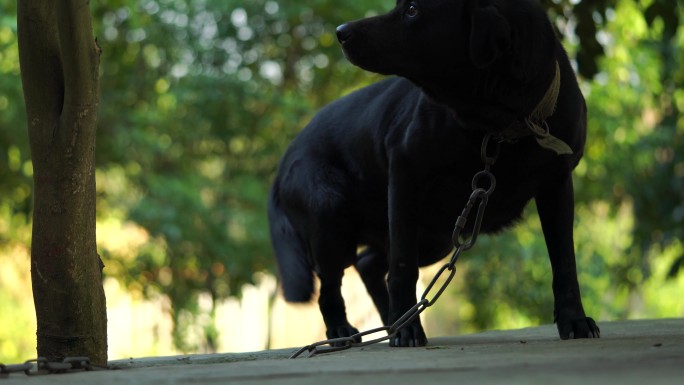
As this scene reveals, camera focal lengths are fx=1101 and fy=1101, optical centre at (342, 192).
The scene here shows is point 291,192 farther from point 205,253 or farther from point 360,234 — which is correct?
point 205,253

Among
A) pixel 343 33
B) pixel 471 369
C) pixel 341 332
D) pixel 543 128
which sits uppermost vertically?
pixel 343 33

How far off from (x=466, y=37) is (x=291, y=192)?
1.23m

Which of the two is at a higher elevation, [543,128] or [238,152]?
[238,152]

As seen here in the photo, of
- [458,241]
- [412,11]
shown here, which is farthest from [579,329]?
[412,11]

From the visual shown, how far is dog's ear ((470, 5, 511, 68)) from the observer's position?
3564 millimetres

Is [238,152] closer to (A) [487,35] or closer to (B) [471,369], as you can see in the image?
(A) [487,35]

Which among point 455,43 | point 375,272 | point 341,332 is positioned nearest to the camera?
point 455,43

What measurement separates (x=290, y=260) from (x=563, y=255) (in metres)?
1.26

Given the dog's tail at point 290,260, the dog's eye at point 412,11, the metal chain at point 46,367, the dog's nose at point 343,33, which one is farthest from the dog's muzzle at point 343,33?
the metal chain at point 46,367

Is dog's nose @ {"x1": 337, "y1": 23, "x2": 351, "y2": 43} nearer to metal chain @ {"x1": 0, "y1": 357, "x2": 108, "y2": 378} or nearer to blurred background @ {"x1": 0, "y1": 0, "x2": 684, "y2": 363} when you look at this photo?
metal chain @ {"x1": 0, "y1": 357, "x2": 108, "y2": 378}

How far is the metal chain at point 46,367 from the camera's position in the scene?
101 inches

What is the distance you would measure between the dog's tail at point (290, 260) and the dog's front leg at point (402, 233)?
696 millimetres

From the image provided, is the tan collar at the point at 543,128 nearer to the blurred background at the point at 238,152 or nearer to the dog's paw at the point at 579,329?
the dog's paw at the point at 579,329

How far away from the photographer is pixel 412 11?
12.2 feet
